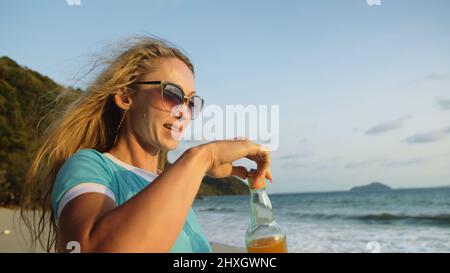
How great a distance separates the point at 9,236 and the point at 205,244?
A: 9898mm

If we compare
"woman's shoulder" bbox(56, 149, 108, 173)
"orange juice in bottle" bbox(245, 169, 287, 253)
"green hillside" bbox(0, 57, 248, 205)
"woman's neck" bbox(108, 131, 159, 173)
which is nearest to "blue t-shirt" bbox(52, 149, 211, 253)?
"woman's shoulder" bbox(56, 149, 108, 173)

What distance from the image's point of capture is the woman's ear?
194 cm

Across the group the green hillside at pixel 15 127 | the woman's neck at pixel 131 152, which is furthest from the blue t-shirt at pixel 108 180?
the green hillside at pixel 15 127

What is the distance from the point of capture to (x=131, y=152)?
191 centimetres

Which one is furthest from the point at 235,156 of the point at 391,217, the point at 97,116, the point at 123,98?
the point at 391,217

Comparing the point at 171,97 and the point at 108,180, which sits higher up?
the point at 171,97

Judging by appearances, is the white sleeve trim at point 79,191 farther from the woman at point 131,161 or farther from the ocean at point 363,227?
the ocean at point 363,227

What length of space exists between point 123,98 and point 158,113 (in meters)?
0.26

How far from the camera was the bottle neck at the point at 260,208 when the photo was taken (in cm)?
150

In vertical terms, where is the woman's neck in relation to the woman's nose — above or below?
below

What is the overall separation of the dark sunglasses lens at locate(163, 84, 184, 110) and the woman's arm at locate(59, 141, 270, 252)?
2.06ft

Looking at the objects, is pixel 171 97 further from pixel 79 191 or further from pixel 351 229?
pixel 351 229

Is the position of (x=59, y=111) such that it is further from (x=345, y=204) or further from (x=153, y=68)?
(x=345, y=204)

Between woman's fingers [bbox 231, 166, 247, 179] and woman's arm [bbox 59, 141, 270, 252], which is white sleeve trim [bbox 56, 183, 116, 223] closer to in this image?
woman's arm [bbox 59, 141, 270, 252]
